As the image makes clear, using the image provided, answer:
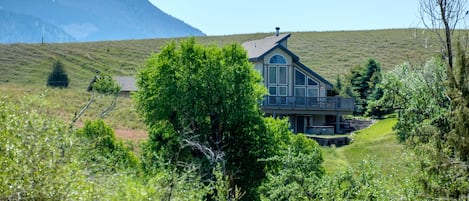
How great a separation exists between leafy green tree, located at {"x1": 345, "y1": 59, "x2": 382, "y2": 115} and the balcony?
7847mm

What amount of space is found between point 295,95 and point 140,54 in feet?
161

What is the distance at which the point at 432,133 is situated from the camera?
12578mm

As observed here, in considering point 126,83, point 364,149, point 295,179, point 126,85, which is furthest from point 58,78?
point 295,179

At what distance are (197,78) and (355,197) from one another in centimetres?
741

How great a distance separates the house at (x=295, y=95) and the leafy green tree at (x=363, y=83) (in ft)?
25.6

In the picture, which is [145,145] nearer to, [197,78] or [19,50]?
[197,78]

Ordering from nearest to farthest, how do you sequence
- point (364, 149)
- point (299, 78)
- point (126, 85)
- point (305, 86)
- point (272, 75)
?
point (364, 149)
point (272, 75)
point (299, 78)
point (305, 86)
point (126, 85)

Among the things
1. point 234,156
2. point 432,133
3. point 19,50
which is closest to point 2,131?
point 432,133

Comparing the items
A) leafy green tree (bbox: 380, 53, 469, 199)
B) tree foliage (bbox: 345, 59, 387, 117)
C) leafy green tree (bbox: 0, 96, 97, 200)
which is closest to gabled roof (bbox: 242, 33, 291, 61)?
tree foliage (bbox: 345, 59, 387, 117)

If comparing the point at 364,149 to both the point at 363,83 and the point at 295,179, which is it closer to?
the point at 295,179

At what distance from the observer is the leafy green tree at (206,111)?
19.0m

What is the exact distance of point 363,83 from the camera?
47.8 metres

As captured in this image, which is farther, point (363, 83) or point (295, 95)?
point (363, 83)

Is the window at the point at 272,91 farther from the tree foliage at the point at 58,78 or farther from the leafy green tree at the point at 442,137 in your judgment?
the tree foliage at the point at 58,78
